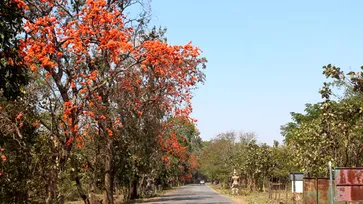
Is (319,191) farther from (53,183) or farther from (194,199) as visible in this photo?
(194,199)

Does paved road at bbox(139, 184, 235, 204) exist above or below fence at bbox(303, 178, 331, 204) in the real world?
below

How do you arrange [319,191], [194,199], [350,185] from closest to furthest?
[350,185], [319,191], [194,199]

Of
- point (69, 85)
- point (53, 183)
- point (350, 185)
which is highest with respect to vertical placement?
point (69, 85)

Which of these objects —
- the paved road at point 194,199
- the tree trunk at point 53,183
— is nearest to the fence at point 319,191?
the tree trunk at point 53,183

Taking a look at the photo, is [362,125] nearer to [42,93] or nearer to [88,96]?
[88,96]

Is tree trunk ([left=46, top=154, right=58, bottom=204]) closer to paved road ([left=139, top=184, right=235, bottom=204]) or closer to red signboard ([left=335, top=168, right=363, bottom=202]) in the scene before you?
red signboard ([left=335, top=168, right=363, bottom=202])

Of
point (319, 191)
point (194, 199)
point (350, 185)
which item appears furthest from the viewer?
point (194, 199)

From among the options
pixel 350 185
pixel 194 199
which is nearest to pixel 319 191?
pixel 350 185

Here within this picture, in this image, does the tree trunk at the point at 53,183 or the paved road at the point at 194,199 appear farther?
the paved road at the point at 194,199

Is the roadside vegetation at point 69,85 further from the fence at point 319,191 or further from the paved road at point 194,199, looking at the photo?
the paved road at point 194,199

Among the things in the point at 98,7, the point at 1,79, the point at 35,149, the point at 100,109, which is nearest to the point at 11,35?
the point at 1,79

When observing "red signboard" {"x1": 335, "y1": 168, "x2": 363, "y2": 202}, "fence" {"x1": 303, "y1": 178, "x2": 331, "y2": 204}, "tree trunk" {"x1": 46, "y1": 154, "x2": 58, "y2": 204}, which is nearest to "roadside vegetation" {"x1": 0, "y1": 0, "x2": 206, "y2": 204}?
"tree trunk" {"x1": 46, "y1": 154, "x2": 58, "y2": 204}

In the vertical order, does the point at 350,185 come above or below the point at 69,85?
below

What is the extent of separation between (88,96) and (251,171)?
34087 millimetres
